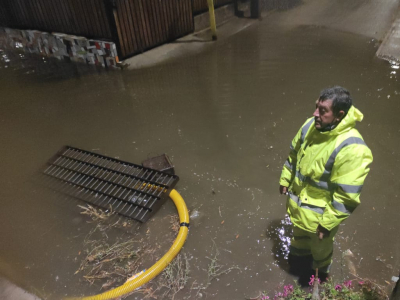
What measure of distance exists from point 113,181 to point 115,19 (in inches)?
165

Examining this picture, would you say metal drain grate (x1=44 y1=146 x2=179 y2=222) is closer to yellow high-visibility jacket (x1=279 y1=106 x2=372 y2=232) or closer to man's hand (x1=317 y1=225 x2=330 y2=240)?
yellow high-visibility jacket (x1=279 y1=106 x2=372 y2=232)

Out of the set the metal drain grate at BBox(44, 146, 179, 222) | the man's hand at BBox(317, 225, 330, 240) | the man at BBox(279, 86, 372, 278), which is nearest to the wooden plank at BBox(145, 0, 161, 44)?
the metal drain grate at BBox(44, 146, 179, 222)

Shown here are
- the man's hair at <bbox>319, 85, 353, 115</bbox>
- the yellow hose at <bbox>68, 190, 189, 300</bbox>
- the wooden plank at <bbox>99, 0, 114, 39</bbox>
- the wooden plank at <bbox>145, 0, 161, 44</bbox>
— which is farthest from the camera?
the wooden plank at <bbox>145, 0, 161, 44</bbox>

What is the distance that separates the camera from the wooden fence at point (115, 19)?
688 centimetres

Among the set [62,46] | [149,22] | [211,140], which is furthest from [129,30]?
[211,140]

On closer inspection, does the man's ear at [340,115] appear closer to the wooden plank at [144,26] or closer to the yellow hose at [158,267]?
the yellow hose at [158,267]

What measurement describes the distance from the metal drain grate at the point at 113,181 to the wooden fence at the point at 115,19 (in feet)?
11.7

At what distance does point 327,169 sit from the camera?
219 centimetres

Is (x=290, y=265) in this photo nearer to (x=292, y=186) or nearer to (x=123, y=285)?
(x=292, y=186)

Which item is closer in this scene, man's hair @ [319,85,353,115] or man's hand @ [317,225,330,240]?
man's hair @ [319,85,353,115]

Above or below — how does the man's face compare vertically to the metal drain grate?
above

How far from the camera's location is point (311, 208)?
7.75ft

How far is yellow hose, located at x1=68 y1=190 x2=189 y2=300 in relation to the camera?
2869 millimetres

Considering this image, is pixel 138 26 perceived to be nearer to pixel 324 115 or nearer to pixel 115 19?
pixel 115 19
